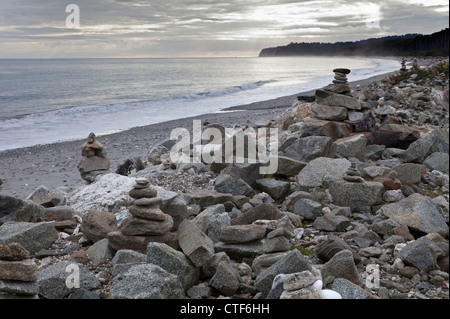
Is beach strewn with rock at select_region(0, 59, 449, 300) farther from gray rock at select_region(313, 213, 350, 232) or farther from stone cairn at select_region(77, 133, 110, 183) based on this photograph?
stone cairn at select_region(77, 133, 110, 183)

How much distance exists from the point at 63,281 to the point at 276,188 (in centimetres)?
457

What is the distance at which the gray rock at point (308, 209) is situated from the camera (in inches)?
295

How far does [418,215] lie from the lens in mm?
6668

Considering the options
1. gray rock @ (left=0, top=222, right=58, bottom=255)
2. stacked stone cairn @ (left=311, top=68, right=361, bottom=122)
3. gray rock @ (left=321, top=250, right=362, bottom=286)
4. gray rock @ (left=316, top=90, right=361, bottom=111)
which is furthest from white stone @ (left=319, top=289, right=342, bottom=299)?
gray rock @ (left=316, top=90, right=361, bottom=111)

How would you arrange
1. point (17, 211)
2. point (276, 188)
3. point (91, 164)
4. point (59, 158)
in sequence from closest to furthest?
1. point (17, 211)
2. point (276, 188)
3. point (91, 164)
4. point (59, 158)

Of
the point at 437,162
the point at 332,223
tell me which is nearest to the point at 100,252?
the point at 332,223

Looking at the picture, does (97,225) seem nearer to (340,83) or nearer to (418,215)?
(418,215)

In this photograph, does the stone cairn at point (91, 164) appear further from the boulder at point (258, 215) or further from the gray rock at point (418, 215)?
the gray rock at point (418, 215)

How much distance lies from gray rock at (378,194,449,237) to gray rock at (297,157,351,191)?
166 cm

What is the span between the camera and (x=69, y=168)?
1741 centimetres

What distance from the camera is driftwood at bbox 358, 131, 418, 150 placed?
11281 mm

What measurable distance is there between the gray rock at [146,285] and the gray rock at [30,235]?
2712 millimetres
